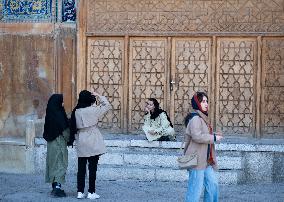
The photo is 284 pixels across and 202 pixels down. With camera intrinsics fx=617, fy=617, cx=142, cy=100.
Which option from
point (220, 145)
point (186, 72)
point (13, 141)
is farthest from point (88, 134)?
point (186, 72)

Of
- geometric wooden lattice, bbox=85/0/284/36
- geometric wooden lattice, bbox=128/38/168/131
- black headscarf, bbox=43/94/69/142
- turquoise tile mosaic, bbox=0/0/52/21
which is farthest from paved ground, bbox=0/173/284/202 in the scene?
turquoise tile mosaic, bbox=0/0/52/21

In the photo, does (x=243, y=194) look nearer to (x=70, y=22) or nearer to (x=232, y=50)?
(x=232, y=50)

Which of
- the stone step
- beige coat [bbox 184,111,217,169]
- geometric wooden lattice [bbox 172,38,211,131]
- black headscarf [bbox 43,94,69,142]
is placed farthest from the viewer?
geometric wooden lattice [bbox 172,38,211,131]

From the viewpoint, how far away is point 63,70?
11.6 meters

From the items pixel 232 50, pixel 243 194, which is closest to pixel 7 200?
pixel 243 194

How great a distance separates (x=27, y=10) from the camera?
11.7 meters

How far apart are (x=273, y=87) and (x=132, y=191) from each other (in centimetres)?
354

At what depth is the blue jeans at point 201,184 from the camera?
22.5ft

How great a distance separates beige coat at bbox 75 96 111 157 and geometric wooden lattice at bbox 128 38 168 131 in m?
3.12

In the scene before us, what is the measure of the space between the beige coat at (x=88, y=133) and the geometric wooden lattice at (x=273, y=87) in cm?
389

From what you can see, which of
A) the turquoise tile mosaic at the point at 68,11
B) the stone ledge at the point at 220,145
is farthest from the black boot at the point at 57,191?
the turquoise tile mosaic at the point at 68,11

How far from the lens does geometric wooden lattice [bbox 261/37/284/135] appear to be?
11203 millimetres

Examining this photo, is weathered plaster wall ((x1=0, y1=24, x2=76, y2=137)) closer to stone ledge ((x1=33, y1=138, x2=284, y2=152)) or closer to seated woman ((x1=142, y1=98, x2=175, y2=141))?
stone ledge ((x1=33, y1=138, x2=284, y2=152))

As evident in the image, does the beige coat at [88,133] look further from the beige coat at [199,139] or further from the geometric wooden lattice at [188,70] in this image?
the geometric wooden lattice at [188,70]
